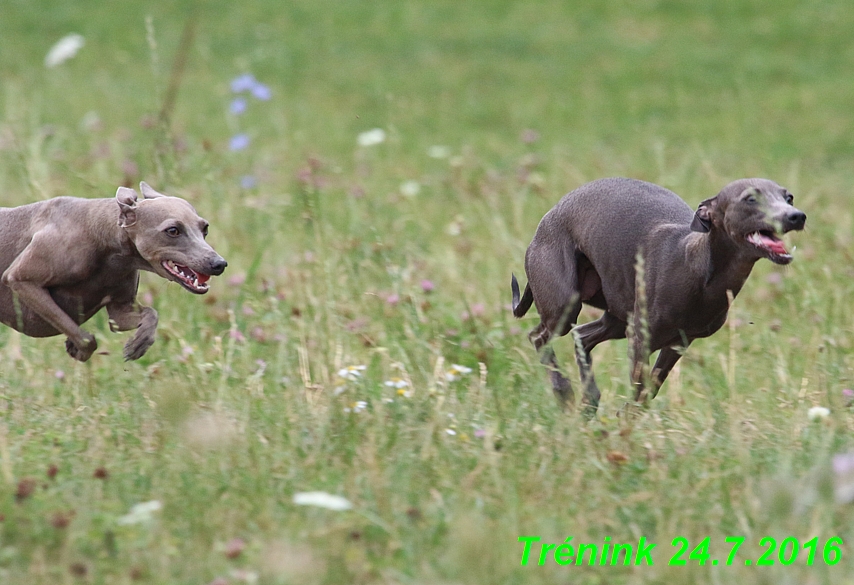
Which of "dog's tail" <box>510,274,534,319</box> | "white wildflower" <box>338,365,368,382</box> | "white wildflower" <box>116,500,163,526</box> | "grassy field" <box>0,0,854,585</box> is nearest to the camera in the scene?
"white wildflower" <box>116,500,163,526</box>

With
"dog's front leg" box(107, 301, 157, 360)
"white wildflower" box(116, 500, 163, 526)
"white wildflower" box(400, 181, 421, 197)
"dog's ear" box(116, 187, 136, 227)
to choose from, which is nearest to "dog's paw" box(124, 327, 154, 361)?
"dog's front leg" box(107, 301, 157, 360)

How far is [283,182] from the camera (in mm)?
9812

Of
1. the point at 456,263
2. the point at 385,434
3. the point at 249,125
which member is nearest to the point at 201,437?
the point at 385,434

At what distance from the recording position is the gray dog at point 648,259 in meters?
4.36

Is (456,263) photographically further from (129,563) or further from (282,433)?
(129,563)

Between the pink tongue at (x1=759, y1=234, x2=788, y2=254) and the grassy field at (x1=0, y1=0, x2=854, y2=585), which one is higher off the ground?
the pink tongue at (x1=759, y1=234, x2=788, y2=254)

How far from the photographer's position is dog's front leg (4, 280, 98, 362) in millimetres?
4430

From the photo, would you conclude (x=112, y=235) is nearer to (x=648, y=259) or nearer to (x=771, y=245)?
(x=648, y=259)

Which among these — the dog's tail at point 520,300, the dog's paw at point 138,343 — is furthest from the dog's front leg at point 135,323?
the dog's tail at point 520,300

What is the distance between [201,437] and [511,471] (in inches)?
41.7

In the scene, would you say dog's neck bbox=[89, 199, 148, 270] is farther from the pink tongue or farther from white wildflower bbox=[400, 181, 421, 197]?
→ white wildflower bbox=[400, 181, 421, 197]

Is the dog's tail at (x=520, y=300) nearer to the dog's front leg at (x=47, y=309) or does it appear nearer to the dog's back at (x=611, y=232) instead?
the dog's back at (x=611, y=232)

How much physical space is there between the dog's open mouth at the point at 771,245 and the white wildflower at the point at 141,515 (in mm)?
2348

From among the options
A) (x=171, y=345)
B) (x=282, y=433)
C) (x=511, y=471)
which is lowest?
(x=171, y=345)
